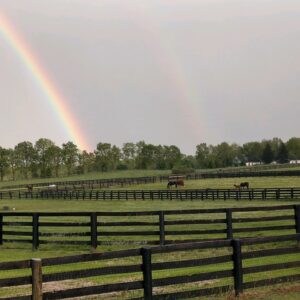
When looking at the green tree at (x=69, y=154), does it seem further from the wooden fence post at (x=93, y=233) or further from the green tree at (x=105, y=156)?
the wooden fence post at (x=93, y=233)

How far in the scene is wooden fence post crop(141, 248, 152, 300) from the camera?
7934mm

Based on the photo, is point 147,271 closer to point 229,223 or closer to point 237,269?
point 237,269

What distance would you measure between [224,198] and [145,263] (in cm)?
3760

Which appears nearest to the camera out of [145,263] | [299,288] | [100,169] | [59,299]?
[59,299]

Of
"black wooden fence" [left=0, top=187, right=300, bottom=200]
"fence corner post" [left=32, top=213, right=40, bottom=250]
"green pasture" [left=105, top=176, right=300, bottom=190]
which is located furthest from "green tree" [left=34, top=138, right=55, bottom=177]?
"fence corner post" [left=32, top=213, right=40, bottom=250]

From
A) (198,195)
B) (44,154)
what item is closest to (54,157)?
(44,154)

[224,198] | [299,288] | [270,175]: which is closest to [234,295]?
Result: [299,288]

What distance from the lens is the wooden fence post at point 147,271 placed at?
7934 mm

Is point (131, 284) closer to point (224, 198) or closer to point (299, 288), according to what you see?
point (299, 288)

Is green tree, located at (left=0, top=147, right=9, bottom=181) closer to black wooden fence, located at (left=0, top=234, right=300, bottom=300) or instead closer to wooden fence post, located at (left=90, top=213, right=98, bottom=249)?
wooden fence post, located at (left=90, top=213, right=98, bottom=249)

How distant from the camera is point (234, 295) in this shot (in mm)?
9055

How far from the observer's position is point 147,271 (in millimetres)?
7988

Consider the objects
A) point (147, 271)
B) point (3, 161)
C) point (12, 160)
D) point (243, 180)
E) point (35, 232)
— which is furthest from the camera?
point (12, 160)

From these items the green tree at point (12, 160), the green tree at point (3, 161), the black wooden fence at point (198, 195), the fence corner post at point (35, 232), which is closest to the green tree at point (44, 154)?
the green tree at point (12, 160)
